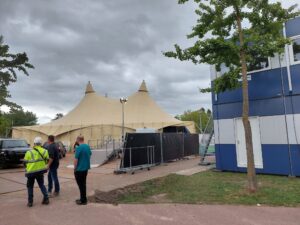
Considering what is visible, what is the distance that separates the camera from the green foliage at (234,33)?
813 centimetres

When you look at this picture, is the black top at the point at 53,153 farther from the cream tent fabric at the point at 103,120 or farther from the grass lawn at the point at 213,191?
the cream tent fabric at the point at 103,120

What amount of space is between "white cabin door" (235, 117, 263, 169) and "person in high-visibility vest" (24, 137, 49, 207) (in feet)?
24.6

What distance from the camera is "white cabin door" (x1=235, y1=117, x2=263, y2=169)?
36.2 ft

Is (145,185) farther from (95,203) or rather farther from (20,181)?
(20,181)

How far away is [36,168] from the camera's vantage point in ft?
23.8

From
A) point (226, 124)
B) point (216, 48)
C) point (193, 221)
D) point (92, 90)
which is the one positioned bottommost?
point (193, 221)

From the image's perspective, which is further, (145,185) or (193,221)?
(145,185)

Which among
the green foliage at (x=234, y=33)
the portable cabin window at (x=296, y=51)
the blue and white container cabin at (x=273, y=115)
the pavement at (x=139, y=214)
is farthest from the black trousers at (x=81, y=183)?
the portable cabin window at (x=296, y=51)

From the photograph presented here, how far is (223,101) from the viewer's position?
12.1 metres

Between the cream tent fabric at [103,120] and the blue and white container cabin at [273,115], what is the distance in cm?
2000

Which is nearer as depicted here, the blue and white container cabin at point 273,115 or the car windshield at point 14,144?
the blue and white container cabin at point 273,115

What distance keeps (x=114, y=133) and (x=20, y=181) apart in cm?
2156

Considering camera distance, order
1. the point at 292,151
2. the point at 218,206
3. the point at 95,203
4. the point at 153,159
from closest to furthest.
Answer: the point at 218,206 → the point at 95,203 → the point at 292,151 → the point at 153,159

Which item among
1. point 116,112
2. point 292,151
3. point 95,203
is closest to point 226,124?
point 292,151
